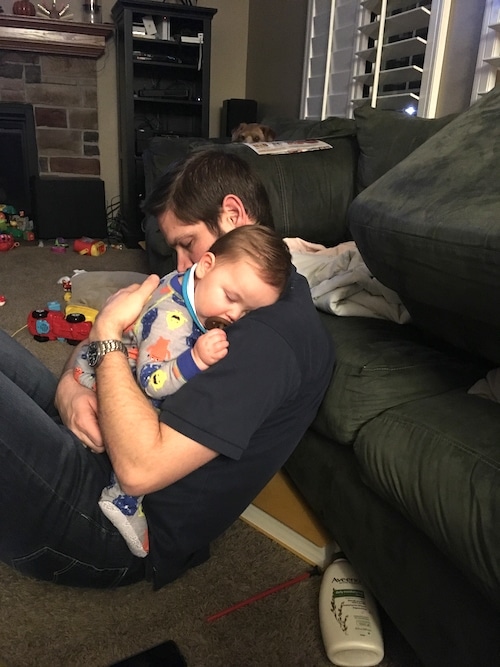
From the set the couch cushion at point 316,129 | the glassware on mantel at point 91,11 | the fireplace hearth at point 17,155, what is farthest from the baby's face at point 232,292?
the glassware on mantel at point 91,11

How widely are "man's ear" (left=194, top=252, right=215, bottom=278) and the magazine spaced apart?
1.35 m

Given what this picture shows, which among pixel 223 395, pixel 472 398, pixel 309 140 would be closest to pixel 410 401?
pixel 472 398

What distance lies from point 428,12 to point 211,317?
2.19 meters

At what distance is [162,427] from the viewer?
79cm

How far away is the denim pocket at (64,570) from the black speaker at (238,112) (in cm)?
390

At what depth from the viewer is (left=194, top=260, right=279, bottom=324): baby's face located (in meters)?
0.90

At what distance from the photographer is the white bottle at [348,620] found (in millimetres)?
996

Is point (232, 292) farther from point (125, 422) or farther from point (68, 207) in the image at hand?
point (68, 207)

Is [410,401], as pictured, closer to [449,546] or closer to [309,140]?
[449,546]

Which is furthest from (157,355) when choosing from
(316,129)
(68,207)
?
(68,207)

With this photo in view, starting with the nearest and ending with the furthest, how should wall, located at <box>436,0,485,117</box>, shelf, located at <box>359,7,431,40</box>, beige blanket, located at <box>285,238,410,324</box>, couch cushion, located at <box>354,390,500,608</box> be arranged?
couch cushion, located at <box>354,390,500,608</box> → beige blanket, located at <box>285,238,410,324</box> → wall, located at <box>436,0,485,117</box> → shelf, located at <box>359,7,431,40</box>

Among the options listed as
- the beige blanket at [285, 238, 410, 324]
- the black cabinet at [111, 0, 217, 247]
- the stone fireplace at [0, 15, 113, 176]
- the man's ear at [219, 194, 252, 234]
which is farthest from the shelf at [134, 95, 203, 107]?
the man's ear at [219, 194, 252, 234]

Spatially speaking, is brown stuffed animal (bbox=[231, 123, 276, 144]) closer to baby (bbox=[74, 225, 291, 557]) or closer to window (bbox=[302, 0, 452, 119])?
window (bbox=[302, 0, 452, 119])

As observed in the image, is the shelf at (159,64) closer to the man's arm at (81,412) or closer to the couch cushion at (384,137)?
the couch cushion at (384,137)
